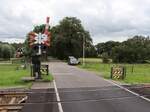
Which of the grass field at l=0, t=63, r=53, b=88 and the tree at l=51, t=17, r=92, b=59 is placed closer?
the grass field at l=0, t=63, r=53, b=88

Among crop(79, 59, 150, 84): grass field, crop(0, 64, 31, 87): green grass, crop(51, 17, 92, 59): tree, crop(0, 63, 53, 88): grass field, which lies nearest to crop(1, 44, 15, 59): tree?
crop(51, 17, 92, 59): tree

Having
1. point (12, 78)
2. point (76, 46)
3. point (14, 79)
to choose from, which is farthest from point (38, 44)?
point (76, 46)

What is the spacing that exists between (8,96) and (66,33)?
98.7m

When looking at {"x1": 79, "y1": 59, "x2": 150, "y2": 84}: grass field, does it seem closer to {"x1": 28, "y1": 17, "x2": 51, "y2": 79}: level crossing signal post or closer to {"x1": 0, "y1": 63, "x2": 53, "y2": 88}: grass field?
{"x1": 0, "y1": 63, "x2": 53, "y2": 88}: grass field

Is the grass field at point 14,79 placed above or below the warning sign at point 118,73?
below

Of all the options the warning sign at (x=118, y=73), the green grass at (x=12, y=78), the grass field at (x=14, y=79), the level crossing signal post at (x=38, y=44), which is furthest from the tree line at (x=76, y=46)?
the level crossing signal post at (x=38, y=44)

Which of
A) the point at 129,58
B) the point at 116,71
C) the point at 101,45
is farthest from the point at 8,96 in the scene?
the point at 101,45

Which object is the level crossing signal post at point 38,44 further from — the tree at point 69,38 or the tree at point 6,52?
the tree at point 6,52

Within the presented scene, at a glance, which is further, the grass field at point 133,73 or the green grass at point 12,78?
the grass field at point 133,73

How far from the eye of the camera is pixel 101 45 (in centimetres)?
17975

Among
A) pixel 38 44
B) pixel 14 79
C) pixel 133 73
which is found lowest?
pixel 14 79

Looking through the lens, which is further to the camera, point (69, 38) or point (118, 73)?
point (69, 38)

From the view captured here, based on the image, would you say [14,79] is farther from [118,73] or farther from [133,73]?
[133,73]

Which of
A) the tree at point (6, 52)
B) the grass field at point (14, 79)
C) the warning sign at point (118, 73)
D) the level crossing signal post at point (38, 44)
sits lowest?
the grass field at point (14, 79)
